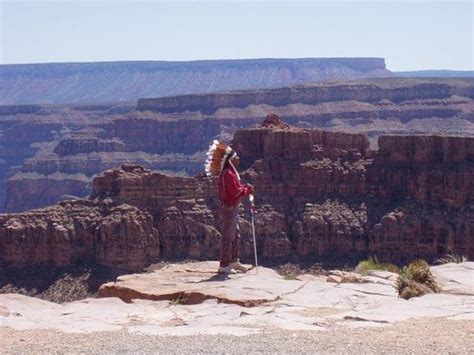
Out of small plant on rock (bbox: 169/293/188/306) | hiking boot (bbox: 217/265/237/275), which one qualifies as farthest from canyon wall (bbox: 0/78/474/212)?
small plant on rock (bbox: 169/293/188/306)

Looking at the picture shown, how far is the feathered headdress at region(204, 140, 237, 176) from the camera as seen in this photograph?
1000 inches

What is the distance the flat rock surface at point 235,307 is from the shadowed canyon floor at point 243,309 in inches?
0.7

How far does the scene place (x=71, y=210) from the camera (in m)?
60.7

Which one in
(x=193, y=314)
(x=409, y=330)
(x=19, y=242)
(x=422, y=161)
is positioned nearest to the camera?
(x=409, y=330)

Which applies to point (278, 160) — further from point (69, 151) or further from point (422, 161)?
point (69, 151)

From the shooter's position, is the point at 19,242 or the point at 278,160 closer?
the point at 19,242

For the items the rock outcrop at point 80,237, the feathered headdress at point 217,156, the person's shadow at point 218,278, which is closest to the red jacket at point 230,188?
the feathered headdress at point 217,156

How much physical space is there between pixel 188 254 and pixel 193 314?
41.3 metres

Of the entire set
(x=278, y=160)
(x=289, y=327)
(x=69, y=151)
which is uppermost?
(x=289, y=327)

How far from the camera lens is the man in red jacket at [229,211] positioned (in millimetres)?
25031

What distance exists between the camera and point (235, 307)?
19703 mm

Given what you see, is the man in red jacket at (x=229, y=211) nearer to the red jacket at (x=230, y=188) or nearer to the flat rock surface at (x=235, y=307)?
the red jacket at (x=230, y=188)

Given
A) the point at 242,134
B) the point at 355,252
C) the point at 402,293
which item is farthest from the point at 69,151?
the point at 402,293

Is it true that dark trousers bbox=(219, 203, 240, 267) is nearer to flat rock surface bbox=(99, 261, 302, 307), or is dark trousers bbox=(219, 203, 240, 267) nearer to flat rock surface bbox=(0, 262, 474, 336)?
flat rock surface bbox=(99, 261, 302, 307)
